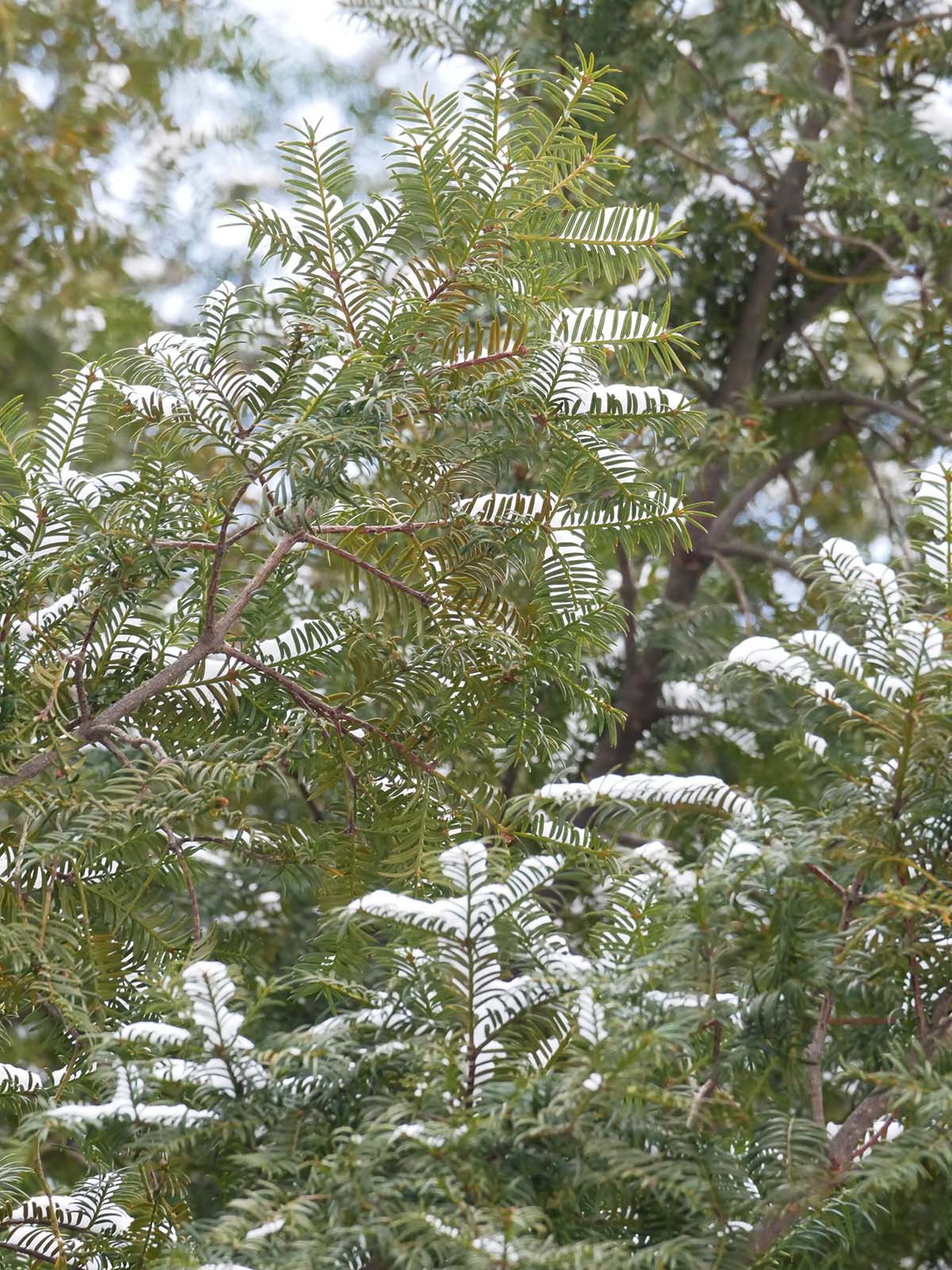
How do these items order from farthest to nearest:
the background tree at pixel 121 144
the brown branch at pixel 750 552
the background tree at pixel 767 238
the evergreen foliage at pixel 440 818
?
1. the background tree at pixel 121 144
2. the brown branch at pixel 750 552
3. the background tree at pixel 767 238
4. the evergreen foliage at pixel 440 818

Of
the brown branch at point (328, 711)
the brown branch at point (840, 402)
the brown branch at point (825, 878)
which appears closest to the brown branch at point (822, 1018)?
the brown branch at point (825, 878)

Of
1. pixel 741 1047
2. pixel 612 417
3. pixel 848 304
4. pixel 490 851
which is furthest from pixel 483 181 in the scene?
pixel 848 304

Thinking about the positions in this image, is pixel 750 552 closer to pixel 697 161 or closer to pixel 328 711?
pixel 697 161

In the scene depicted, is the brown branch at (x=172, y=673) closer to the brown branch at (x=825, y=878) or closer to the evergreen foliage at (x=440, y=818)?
the evergreen foliage at (x=440, y=818)

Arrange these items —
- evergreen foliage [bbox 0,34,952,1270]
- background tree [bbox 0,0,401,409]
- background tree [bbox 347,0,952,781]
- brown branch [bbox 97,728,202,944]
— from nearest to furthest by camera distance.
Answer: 1. evergreen foliage [bbox 0,34,952,1270]
2. brown branch [bbox 97,728,202,944]
3. background tree [bbox 347,0,952,781]
4. background tree [bbox 0,0,401,409]

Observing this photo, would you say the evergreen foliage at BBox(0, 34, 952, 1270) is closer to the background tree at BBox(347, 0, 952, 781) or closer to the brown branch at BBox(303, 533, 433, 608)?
the brown branch at BBox(303, 533, 433, 608)

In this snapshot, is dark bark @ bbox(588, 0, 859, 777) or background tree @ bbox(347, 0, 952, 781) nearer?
background tree @ bbox(347, 0, 952, 781)

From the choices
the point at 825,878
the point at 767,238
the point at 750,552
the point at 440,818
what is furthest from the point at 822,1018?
the point at 767,238

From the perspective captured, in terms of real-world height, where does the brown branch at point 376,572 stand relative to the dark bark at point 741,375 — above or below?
below

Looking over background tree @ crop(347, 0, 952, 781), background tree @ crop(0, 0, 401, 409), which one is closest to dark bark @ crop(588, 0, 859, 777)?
background tree @ crop(347, 0, 952, 781)

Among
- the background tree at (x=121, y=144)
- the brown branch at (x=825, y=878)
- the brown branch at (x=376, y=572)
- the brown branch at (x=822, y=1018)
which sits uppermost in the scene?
the background tree at (x=121, y=144)

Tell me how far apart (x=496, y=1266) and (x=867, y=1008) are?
46 cm

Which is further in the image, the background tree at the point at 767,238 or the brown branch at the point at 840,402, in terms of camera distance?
the brown branch at the point at 840,402

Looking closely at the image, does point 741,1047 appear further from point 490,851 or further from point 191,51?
point 191,51
